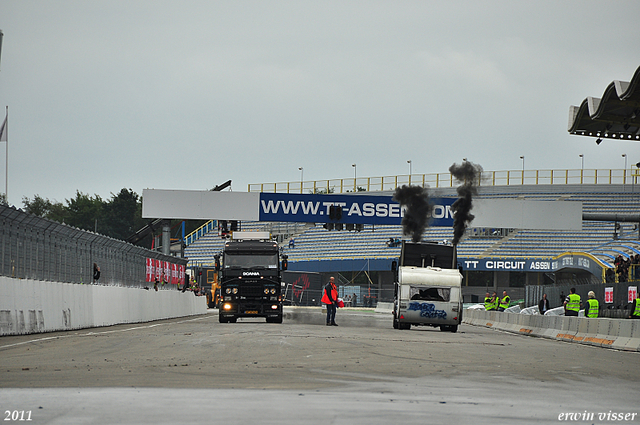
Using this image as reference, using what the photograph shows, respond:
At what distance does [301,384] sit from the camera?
9570mm

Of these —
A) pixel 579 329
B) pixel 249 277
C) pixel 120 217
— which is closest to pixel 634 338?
pixel 579 329

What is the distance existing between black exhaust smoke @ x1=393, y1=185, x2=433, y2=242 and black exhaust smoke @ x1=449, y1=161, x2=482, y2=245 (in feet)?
4.57

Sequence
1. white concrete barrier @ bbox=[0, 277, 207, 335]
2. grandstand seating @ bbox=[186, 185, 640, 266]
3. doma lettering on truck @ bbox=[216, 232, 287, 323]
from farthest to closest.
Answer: grandstand seating @ bbox=[186, 185, 640, 266], doma lettering on truck @ bbox=[216, 232, 287, 323], white concrete barrier @ bbox=[0, 277, 207, 335]

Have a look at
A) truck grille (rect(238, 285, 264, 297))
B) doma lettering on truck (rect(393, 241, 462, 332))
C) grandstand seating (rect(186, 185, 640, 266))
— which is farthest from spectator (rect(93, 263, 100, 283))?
grandstand seating (rect(186, 185, 640, 266))

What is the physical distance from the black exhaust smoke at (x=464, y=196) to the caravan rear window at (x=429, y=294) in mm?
10482

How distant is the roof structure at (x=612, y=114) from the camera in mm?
22391

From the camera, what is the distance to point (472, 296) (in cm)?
6719

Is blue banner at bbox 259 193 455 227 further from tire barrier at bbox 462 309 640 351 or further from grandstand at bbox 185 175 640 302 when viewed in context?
grandstand at bbox 185 175 640 302

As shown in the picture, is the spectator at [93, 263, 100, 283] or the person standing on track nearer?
the spectator at [93, 263, 100, 283]

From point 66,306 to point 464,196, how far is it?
24.8 metres

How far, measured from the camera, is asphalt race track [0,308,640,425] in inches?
279

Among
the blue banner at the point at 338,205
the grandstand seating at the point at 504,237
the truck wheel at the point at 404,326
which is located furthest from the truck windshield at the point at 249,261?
the grandstand seating at the point at 504,237

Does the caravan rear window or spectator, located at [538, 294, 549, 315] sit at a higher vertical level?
the caravan rear window

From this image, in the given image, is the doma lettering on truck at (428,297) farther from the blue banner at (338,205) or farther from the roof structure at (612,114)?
the blue banner at (338,205)
